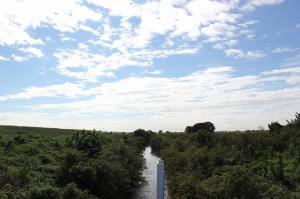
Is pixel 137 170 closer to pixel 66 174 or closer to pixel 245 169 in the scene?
pixel 66 174

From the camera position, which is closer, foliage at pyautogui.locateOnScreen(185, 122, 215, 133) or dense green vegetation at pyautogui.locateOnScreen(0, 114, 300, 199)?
dense green vegetation at pyautogui.locateOnScreen(0, 114, 300, 199)

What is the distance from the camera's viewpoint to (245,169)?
27.5 meters

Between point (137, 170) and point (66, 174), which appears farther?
point (137, 170)

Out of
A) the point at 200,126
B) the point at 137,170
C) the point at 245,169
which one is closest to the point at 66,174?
the point at 245,169

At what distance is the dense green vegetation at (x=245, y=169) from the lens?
83.3ft

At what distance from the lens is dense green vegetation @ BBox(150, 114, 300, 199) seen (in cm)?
2538

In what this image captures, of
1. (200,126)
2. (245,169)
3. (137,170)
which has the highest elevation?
(200,126)

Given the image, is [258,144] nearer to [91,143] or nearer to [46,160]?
[91,143]

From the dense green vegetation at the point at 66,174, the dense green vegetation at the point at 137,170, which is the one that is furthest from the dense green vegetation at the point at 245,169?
the dense green vegetation at the point at 66,174

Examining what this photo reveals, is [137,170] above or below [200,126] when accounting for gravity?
below

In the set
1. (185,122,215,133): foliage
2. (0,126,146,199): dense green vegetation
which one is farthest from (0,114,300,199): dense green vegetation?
(185,122,215,133): foliage

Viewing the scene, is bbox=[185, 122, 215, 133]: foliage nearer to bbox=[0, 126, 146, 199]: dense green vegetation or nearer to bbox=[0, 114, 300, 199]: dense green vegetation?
bbox=[0, 114, 300, 199]: dense green vegetation

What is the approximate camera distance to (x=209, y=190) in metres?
27.0

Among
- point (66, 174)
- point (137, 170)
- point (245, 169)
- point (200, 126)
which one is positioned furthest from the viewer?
point (200, 126)
